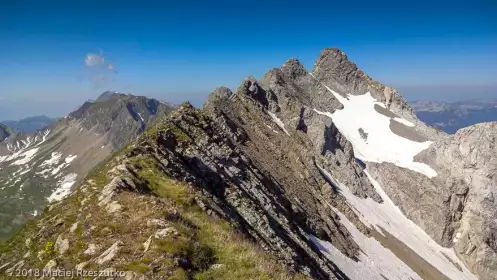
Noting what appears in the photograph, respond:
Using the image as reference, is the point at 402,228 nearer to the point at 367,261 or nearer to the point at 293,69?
the point at 367,261

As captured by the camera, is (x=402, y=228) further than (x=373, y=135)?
No

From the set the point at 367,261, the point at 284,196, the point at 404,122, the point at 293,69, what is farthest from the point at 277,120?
the point at 404,122

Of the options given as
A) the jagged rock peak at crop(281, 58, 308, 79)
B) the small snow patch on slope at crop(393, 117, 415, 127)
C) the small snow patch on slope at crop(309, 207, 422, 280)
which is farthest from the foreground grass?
the small snow patch on slope at crop(393, 117, 415, 127)

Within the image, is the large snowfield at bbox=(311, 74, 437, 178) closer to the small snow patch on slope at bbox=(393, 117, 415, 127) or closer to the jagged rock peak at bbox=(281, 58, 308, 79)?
the small snow patch on slope at bbox=(393, 117, 415, 127)

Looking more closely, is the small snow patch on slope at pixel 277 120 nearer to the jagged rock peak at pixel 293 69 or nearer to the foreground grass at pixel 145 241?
the jagged rock peak at pixel 293 69

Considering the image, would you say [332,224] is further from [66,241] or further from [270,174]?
[66,241]

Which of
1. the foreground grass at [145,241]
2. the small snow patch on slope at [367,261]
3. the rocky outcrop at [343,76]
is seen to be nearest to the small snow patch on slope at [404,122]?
the rocky outcrop at [343,76]
